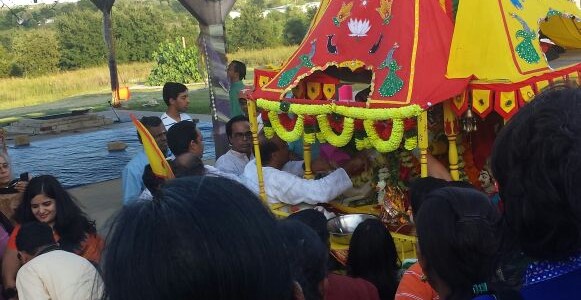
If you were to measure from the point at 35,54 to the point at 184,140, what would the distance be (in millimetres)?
30233

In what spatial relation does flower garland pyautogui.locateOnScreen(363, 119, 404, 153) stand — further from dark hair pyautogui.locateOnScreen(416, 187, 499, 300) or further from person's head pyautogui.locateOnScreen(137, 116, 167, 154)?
dark hair pyautogui.locateOnScreen(416, 187, 499, 300)

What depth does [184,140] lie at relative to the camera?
504 cm

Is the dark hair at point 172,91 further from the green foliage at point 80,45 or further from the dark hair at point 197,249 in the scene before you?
the green foliage at point 80,45

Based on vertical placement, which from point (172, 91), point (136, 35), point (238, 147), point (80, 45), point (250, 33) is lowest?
point (238, 147)

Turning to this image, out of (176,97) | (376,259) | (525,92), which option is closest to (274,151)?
(176,97)

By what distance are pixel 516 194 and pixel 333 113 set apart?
9.90 feet

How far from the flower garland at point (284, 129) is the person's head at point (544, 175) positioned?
3215 mm

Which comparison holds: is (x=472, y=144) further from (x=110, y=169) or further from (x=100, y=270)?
(x=110, y=169)

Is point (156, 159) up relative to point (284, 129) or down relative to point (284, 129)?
down

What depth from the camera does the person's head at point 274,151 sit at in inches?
205

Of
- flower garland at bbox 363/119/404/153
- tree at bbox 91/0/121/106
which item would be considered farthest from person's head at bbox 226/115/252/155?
tree at bbox 91/0/121/106

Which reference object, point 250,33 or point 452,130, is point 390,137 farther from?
point 250,33

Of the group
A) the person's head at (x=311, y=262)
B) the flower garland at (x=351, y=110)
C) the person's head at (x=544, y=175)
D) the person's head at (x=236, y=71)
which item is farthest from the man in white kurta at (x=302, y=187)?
the person's head at (x=236, y=71)

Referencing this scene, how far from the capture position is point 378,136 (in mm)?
4223
